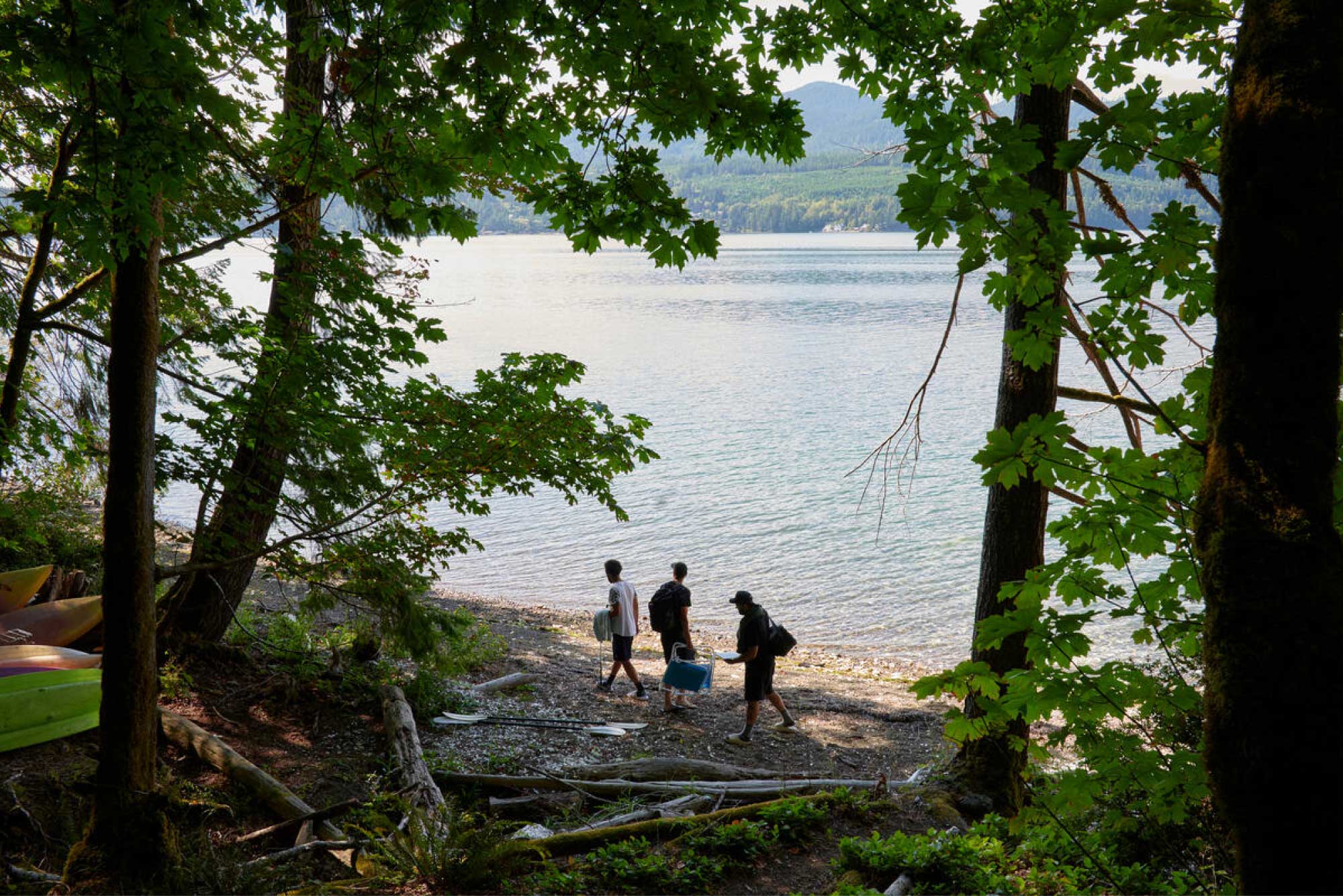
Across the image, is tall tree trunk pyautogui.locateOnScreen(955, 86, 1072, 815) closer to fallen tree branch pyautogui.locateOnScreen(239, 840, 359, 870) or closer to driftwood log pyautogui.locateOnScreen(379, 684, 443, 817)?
driftwood log pyautogui.locateOnScreen(379, 684, 443, 817)

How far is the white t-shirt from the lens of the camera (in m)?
10.5

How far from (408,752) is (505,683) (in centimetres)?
327

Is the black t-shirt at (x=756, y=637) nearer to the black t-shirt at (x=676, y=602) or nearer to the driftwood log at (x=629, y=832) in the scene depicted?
the black t-shirt at (x=676, y=602)

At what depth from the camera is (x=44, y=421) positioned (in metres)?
6.79

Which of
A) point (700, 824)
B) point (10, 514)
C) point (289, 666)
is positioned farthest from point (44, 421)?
point (700, 824)

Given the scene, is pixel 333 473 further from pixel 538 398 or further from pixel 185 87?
pixel 185 87

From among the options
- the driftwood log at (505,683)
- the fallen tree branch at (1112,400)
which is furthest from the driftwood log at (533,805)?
the fallen tree branch at (1112,400)

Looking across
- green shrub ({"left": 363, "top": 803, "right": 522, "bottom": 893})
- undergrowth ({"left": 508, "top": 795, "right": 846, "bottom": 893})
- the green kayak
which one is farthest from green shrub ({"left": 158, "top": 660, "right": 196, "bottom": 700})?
undergrowth ({"left": 508, "top": 795, "right": 846, "bottom": 893})

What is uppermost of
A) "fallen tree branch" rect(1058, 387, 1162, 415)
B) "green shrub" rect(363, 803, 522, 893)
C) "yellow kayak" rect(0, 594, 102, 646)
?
"fallen tree branch" rect(1058, 387, 1162, 415)

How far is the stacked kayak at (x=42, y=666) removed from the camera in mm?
5840

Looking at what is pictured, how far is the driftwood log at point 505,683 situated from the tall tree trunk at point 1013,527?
5.21m

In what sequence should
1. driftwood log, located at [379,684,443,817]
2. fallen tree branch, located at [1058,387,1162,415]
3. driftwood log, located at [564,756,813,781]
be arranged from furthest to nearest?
driftwood log, located at [564,756,813,781]
driftwood log, located at [379,684,443,817]
fallen tree branch, located at [1058,387,1162,415]

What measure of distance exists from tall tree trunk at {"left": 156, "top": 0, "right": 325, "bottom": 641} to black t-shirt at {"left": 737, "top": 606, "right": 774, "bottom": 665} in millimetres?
4850

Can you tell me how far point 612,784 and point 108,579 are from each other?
4.04 m
